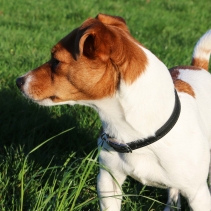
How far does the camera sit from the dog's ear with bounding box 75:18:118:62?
260 cm

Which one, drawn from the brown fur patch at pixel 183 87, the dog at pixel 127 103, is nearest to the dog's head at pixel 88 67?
the dog at pixel 127 103

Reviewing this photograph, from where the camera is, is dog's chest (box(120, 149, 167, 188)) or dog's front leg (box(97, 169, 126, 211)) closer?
dog's chest (box(120, 149, 167, 188))

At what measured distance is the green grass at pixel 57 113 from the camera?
3.29 meters

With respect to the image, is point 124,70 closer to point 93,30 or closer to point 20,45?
point 93,30

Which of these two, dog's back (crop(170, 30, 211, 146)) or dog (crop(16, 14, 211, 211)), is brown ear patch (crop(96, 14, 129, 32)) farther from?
dog's back (crop(170, 30, 211, 146))

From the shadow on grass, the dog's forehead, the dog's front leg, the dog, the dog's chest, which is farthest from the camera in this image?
the shadow on grass

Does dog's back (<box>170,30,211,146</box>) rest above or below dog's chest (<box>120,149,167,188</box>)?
above

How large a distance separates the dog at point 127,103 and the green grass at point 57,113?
0.71ft

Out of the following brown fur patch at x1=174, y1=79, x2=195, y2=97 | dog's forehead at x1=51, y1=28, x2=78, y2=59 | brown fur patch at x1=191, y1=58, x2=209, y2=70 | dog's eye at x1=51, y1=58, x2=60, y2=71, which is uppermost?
dog's forehead at x1=51, y1=28, x2=78, y2=59

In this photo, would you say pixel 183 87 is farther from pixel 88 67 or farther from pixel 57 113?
pixel 57 113

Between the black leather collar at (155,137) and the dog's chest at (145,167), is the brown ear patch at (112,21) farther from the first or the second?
the dog's chest at (145,167)

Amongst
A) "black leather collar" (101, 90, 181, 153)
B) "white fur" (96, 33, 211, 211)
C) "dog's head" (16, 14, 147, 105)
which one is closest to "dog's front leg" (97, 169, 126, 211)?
"white fur" (96, 33, 211, 211)

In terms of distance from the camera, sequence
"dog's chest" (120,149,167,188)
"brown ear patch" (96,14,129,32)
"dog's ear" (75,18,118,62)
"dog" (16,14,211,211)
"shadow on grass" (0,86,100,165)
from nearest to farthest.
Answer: "dog's ear" (75,18,118,62) → "dog" (16,14,211,211) → "dog's chest" (120,149,167,188) → "brown ear patch" (96,14,129,32) → "shadow on grass" (0,86,100,165)

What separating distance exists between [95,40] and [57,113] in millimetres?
2193
